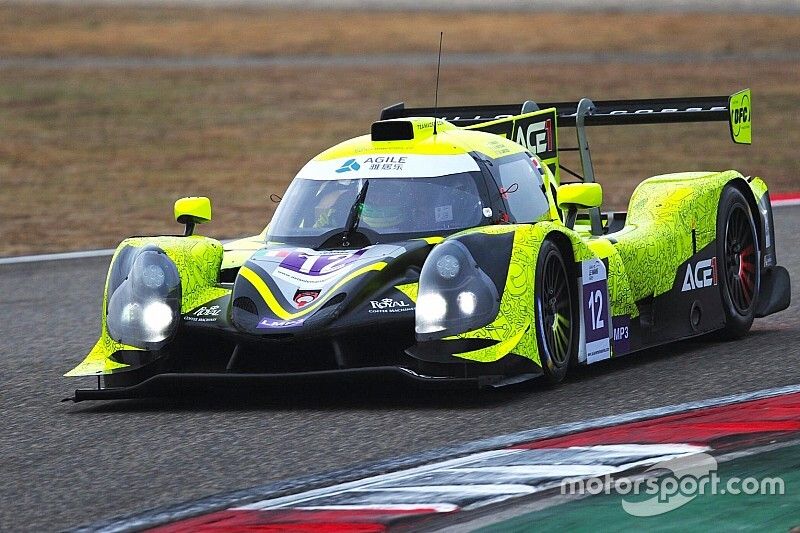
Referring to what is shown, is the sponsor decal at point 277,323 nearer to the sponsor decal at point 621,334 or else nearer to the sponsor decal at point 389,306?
the sponsor decal at point 389,306

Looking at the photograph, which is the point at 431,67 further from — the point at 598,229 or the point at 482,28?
the point at 598,229

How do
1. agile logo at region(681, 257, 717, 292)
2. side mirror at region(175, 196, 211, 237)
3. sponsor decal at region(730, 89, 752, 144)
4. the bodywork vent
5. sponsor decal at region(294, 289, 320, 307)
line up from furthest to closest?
sponsor decal at region(730, 89, 752, 144) < agile logo at region(681, 257, 717, 292) < side mirror at region(175, 196, 211, 237) < the bodywork vent < sponsor decal at region(294, 289, 320, 307)

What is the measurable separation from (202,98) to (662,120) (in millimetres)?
19681

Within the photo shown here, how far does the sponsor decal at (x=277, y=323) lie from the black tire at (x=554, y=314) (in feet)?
3.30

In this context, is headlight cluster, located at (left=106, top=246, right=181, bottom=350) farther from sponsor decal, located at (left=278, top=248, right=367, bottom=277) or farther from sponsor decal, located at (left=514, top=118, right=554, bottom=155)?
sponsor decal, located at (left=514, top=118, right=554, bottom=155)

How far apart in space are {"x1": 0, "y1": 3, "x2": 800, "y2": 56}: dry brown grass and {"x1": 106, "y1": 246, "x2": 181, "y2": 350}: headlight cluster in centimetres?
2815

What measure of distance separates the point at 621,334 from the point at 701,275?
908 millimetres

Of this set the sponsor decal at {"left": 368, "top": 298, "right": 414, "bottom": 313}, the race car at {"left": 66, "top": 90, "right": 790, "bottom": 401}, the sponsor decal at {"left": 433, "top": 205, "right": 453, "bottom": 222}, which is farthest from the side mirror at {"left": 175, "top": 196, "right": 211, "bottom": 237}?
the sponsor decal at {"left": 368, "top": 298, "right": 414, "bottom": 313}

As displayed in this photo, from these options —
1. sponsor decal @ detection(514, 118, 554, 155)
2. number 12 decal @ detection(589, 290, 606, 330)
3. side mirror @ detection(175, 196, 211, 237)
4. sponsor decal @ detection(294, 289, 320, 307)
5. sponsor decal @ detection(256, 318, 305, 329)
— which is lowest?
number 12 decal @ detection(589, 290, 606, 330)

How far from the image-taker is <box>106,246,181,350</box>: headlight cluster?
7.05m

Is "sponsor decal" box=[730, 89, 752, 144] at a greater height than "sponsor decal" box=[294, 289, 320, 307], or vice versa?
"sponsor decal" box=[730, 89, 752, 144]

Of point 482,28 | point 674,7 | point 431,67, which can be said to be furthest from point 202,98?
point 674,7

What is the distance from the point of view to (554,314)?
23.6 ft

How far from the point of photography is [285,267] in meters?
7.09
